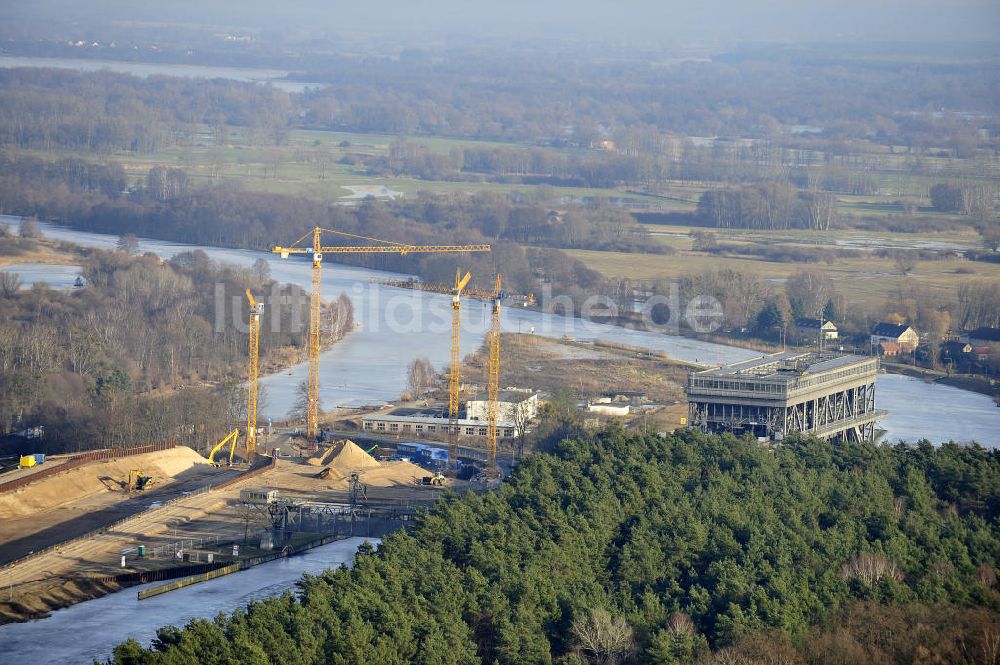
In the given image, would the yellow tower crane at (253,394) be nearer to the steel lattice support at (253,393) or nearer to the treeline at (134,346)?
the steel lattice support at (253,393)

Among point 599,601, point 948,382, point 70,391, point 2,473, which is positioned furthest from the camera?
point 948,382

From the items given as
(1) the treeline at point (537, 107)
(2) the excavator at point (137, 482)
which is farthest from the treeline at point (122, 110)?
(2) the excavator at point (137, 482)

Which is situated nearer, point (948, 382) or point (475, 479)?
point (475, 479)

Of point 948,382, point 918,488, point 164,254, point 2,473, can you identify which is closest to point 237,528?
point 2,473

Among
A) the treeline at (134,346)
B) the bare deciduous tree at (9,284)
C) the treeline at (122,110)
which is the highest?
the treeline at (122,110)

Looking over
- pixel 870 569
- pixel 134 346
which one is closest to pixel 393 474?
pixel 870 569

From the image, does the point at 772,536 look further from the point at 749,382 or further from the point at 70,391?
the point at 70,391
